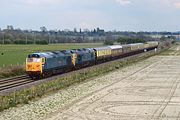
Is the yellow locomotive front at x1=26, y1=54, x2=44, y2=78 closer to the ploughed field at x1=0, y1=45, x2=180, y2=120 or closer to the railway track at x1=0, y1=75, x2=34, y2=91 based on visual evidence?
the railway track at x1=0, y1=75, x2=34, y2=91

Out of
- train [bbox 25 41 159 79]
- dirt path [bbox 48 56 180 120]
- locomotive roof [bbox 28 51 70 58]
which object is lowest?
dirt path [bbox 48 56 180 120]

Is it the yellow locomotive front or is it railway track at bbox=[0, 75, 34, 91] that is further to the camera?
the yellow locomotive front

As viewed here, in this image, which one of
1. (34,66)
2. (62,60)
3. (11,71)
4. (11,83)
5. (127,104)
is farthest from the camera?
(62,60)

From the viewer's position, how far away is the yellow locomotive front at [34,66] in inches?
1483

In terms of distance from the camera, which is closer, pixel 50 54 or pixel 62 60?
pixel 50 54

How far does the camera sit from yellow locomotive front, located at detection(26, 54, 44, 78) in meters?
37.7

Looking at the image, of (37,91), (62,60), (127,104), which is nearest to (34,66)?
(62,60)

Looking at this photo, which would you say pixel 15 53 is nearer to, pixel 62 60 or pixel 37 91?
pixel 62 60

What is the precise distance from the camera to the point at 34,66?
124 feet

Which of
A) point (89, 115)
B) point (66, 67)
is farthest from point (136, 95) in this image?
point (66, 67)

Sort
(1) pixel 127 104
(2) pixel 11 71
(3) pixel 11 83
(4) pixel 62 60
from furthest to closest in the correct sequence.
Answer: (4) pixel 62 60
(2) pixel 11 71
(3) pixel 11 83
(1) pixel 127 104

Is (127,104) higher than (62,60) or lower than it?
lower

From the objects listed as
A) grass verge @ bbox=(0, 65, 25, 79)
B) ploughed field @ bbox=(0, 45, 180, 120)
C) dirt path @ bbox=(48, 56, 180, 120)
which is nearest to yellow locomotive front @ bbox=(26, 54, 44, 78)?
grass verge @ bbox=(0, 65, 25, 79)

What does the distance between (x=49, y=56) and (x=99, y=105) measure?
1735 centimetres
